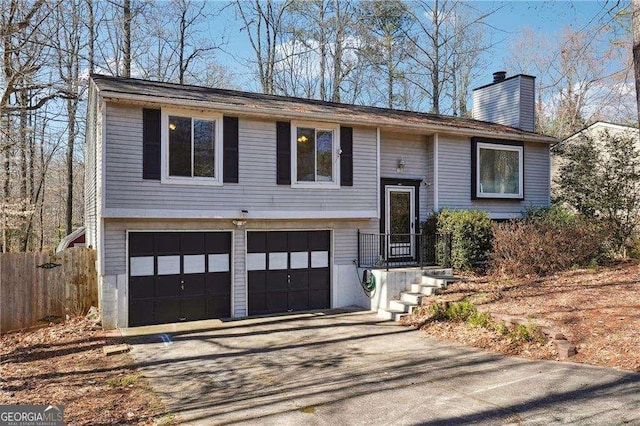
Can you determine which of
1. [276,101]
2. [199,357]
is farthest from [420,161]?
[199,357]

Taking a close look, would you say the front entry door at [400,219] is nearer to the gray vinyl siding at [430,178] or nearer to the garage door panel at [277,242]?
→ the gray vinyl siding at [430,178]

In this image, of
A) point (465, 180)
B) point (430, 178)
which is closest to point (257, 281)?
point (430, 178)

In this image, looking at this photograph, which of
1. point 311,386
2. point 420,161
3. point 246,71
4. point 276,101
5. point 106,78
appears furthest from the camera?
point 246,71

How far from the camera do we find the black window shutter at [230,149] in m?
10.3

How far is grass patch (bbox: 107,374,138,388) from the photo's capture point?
20.3 feet

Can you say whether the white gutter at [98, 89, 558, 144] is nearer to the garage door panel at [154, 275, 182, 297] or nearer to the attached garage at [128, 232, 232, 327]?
the attached garage at [128, 232, 232, 327]

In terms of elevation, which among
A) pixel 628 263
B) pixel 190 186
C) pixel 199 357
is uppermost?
pixel 190 186

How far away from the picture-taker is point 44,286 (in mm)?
9805

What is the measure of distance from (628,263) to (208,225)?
10.8 m

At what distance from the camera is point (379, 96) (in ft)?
82.0

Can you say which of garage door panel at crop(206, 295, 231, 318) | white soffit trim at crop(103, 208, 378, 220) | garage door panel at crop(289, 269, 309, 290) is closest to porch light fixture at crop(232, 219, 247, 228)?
white soffit trim at crop(103, 208, 378, 220)

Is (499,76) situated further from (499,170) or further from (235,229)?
(235,229)

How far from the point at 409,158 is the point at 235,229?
5612 mm

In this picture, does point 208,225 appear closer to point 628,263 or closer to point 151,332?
point 151,332
